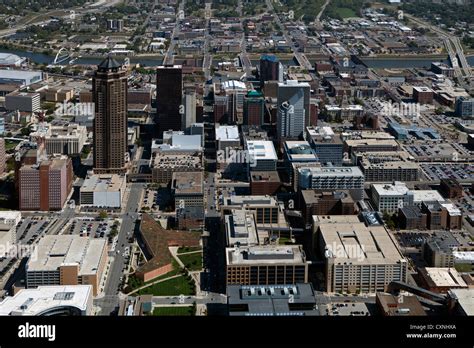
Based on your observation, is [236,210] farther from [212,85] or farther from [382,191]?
[212,85]

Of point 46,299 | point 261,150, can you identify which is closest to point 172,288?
point 46,299

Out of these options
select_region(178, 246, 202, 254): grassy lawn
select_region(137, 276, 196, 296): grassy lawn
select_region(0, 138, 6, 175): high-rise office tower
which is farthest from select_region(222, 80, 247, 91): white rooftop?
select_region(137, 276, 196, 296): grassy lawn

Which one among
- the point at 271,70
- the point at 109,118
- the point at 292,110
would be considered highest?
the point at 271,70

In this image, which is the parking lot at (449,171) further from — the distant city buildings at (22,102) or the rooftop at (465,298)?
the distant city buildings at (22,102)

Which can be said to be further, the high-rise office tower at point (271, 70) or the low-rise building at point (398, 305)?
the high-rise office tower at point (271, 70)

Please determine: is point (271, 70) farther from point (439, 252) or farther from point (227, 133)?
point (439, 252)

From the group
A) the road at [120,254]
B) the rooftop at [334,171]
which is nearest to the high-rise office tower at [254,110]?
the road at [120,254]
